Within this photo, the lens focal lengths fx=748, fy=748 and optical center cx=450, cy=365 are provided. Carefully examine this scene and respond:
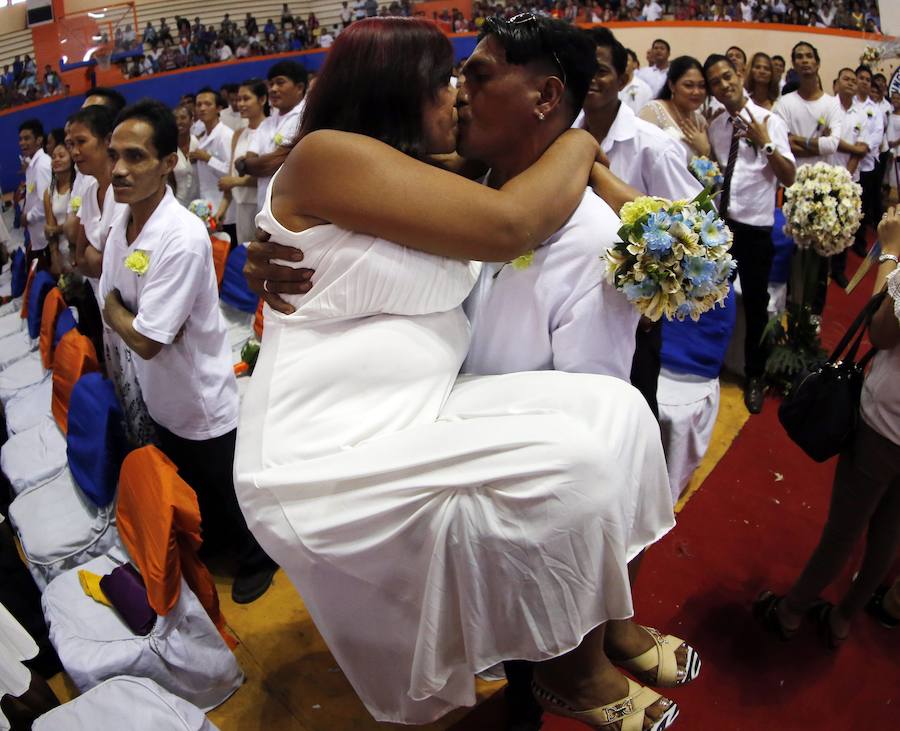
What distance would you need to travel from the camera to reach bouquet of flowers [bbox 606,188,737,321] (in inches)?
59.4

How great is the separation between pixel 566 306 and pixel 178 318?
1.55m

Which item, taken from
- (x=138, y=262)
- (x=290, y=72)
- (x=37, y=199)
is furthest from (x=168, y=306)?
(x=37, y=199)

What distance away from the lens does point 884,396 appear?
2.13 m

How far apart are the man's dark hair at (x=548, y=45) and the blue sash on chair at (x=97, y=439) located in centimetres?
210

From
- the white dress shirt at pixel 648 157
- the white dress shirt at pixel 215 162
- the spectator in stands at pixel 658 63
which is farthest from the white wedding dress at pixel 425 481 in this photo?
the spectator in stands at pixel 658 63

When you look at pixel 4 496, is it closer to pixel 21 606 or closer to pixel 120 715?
pixel 21 606

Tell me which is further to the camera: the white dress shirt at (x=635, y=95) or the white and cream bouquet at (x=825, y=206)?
the white dress shirt at (x=635, y=95)

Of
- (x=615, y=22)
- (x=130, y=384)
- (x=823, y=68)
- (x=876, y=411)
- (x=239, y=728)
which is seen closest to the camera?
(x=876, y=411)

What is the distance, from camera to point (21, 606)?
2.65 m

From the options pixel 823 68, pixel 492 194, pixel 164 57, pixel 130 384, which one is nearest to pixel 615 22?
pixel 823 68

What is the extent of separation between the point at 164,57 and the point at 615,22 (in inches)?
347

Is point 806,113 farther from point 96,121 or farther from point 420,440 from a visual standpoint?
point 420,440

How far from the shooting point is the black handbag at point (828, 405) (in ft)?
7.29

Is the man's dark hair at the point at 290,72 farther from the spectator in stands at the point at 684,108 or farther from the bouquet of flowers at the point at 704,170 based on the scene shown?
the bouquet of flowers at the point at 704,170
